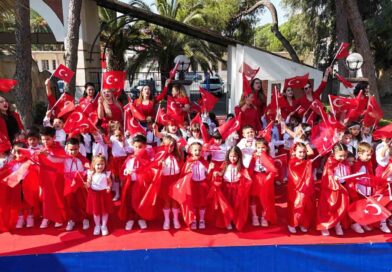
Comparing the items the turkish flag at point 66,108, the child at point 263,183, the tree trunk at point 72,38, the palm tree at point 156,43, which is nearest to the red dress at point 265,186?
the child at point 263,183

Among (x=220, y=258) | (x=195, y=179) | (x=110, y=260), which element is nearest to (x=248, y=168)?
(x=195, y=179)

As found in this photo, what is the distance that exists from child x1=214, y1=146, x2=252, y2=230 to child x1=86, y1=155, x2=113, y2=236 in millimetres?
1245

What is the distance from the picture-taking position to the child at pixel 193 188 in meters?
4.31

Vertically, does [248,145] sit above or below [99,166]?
above

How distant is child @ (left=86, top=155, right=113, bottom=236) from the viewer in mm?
4254

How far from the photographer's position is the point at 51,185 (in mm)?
4410

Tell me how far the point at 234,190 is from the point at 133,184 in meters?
1.19

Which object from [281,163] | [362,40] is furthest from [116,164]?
[362,40]

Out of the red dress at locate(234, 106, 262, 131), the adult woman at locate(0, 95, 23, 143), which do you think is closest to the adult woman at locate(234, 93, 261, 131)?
the red dress at locate(234, 106, 262, 131)

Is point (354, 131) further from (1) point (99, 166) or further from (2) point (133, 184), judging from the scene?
(1) point (99, 166)

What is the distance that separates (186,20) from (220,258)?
53.5ft

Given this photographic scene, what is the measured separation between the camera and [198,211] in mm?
4590

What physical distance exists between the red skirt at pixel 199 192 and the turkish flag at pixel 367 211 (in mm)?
1632

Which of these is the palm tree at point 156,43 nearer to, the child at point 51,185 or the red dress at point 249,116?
the red dress at point 249,116
